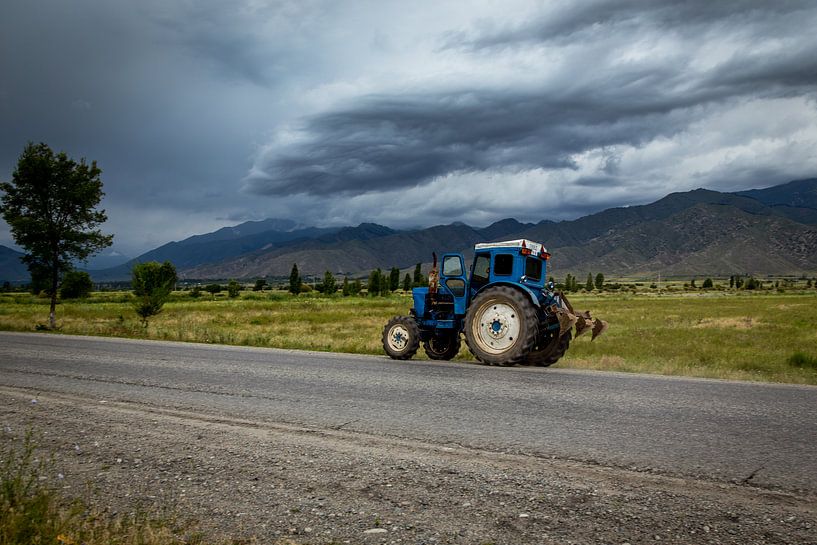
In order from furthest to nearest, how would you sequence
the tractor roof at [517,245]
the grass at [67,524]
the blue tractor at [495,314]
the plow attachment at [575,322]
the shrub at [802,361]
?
the shrub at [802,361] → the tractor roof at [517,245] → the plow attachment at [575,322] → the blue tractor at [495,314] → the grass at [67,524]

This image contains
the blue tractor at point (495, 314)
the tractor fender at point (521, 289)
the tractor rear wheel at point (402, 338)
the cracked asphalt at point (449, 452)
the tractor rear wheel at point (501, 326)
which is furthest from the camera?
the tractor rear wheel at point (402, 338)

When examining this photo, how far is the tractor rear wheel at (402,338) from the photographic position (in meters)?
12.1

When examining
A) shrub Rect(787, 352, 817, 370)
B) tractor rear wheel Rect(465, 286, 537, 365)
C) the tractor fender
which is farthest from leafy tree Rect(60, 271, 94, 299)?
shrub Rect(787, 352, 817, 370)

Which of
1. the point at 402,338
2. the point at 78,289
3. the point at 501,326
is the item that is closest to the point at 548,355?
the point at 501,326

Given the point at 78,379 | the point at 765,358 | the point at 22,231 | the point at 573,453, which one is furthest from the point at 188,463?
the point at 22,231

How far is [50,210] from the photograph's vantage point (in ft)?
82.4

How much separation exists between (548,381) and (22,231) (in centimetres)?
2514

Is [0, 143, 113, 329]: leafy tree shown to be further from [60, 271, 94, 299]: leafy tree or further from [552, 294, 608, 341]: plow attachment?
[60, 271, 94, 299]: leafy tree

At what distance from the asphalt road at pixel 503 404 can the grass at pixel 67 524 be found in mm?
2508

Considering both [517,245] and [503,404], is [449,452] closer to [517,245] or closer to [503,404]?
[503,404]

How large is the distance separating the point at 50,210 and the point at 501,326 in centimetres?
2376

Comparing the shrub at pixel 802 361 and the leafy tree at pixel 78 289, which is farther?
the leafy tree at pixel 78 289

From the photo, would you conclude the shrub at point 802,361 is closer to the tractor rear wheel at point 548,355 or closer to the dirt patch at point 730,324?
the tractor rear wheel at point 548,355

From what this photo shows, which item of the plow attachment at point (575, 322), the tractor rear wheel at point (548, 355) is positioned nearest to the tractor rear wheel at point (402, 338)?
the tractor rear wheel at point (548, 355)
